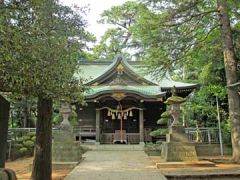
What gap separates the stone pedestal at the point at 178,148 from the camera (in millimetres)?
10961

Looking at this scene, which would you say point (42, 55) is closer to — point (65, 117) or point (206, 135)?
point (65, 117)

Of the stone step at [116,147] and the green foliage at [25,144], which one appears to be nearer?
the green foliage at [25,144]

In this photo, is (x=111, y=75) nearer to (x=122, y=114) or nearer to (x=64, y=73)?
(x=122, y=114)

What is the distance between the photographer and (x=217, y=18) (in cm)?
1309

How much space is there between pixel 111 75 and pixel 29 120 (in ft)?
24.0

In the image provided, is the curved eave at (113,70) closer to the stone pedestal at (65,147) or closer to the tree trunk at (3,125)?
the stone pedestal at (65,147)

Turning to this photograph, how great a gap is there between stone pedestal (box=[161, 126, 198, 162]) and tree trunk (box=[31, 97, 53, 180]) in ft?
18.0

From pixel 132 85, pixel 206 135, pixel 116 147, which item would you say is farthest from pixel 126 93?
pixel 206 135

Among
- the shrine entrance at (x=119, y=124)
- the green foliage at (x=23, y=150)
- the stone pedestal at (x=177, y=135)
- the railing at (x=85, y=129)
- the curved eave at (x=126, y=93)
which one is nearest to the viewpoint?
the stone pedestal at (x=177, y=135)

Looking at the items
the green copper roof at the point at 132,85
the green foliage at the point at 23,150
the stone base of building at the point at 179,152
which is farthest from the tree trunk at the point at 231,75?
the green foliage at the point at 23,150

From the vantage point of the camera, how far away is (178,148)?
1112 cm

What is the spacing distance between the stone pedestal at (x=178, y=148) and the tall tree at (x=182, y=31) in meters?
2.15

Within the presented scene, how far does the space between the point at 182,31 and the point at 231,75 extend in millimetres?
2953

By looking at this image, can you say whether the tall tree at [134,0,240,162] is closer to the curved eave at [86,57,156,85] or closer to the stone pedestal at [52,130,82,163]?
the stone pedestal at [52,130,82,163]
